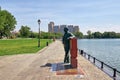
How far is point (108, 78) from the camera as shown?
13.3 meters

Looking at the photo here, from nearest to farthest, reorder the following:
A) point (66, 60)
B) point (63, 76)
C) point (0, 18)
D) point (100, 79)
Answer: point (100, 79)
point (63, 76)
point (66, 60)
point (0, 18)

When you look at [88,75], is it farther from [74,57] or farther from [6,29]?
[6,29]

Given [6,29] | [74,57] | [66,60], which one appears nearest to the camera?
[74,57]

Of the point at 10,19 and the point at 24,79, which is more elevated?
the point at 10,19

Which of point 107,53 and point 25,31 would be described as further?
point 25,31

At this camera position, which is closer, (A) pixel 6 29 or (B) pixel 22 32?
(A) pixel 6 29

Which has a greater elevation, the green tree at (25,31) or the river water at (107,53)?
the green tree at (25,31)

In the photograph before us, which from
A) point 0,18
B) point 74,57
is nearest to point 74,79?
point 74,57

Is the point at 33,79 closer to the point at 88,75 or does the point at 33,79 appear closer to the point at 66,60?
the point at 88,75

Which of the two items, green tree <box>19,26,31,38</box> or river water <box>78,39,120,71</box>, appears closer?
river water <box>78,39,120,71</box>

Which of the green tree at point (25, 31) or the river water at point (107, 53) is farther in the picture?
the green tree at point (25, 31)

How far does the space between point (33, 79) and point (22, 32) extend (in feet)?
596

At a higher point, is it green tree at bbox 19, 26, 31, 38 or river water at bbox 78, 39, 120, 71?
green tree at bbox 19, 26, 31, 38

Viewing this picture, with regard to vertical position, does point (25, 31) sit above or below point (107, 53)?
above
